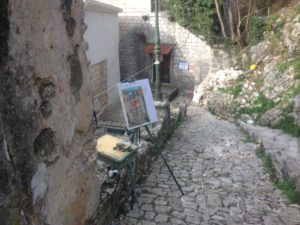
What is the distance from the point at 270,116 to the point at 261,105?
1169 mm

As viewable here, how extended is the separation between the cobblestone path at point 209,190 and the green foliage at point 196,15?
8268 millimetres

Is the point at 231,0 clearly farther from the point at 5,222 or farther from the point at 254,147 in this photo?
the point at 5,222

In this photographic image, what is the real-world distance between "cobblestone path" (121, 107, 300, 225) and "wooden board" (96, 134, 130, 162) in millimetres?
1044

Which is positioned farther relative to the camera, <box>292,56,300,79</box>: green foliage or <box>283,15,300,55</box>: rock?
<box>283,15,300,55</box>: rock

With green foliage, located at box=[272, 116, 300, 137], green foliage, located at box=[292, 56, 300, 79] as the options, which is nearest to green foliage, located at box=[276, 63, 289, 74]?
green foliage, located at box=[292, 56, 300, 79]

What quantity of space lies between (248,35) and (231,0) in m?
1.89

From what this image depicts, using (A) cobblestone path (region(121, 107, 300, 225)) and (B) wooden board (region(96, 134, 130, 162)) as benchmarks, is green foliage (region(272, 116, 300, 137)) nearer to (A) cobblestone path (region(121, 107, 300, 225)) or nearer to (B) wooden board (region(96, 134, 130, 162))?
(A) cobblestone path (region(121, 107, 300, 225))

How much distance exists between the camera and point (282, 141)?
8516 millimetres

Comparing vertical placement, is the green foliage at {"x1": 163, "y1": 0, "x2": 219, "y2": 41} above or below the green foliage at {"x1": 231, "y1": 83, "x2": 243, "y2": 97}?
above

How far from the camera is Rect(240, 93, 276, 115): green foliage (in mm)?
11383

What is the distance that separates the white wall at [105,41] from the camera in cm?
1409

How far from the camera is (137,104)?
210 inches

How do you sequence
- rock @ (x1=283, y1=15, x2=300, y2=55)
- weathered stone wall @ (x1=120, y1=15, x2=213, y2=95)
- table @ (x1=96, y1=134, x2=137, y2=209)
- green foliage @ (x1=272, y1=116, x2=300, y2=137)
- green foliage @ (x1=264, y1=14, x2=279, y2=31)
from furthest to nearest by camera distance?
weathered stone wall @ (x1=120, y1=15, x2=213, y2=95) < green foliage @ (x1=264, y1=14, x2=279, y2=31) < rock @ (x1=283, y1=15, x2=300, y2=55) < green foliage @ (x1=272, y1=116, x2=300, y2=137) < table @ (x1=96, y1=134, x2=137, y2=209)

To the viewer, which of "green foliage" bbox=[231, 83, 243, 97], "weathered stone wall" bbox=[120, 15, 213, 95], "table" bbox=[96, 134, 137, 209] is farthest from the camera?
"weathered stone wall" bbox=[120, 15, 213, 95]
